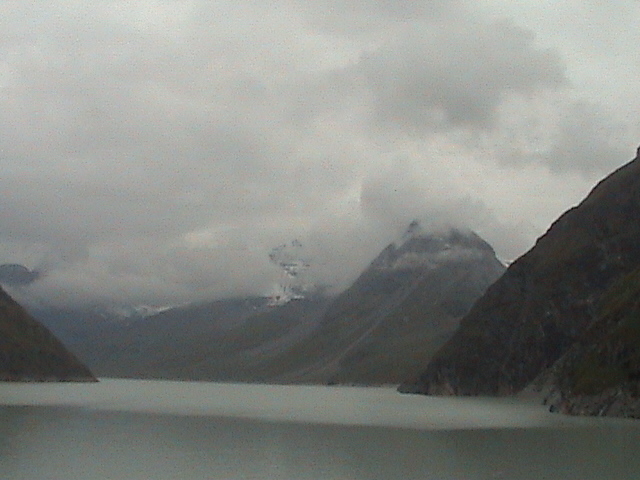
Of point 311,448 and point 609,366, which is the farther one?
point 609,366

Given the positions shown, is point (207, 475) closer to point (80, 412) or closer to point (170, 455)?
point (170, 455)

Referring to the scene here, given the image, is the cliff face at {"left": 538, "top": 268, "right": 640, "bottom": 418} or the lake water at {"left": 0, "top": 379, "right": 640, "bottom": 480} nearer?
the lake water at {"left": 0, "top": 379, "right": 640, "bottom": 480}

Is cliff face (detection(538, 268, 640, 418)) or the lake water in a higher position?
cliff face (detection(538, 268, 640, 418))

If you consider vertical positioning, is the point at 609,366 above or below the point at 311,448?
above

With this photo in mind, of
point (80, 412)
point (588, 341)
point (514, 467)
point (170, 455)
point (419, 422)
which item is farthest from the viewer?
point (588, 341)

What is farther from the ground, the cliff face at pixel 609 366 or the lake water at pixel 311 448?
the cliff face at pixel 609 366

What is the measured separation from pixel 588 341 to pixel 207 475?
121m

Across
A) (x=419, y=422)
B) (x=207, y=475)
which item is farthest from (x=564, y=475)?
(x=419, y=422)

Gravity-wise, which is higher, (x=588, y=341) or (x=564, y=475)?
(x=588, y=341)

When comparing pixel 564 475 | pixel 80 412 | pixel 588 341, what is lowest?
pixel 564 475

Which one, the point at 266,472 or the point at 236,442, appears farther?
the point at 236,442

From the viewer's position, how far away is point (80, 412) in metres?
134

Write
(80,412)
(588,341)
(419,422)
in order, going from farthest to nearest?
(588,341), (80,412), (419,422)

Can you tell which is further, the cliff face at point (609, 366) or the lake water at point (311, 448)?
the cliff face at point (609, 366)
